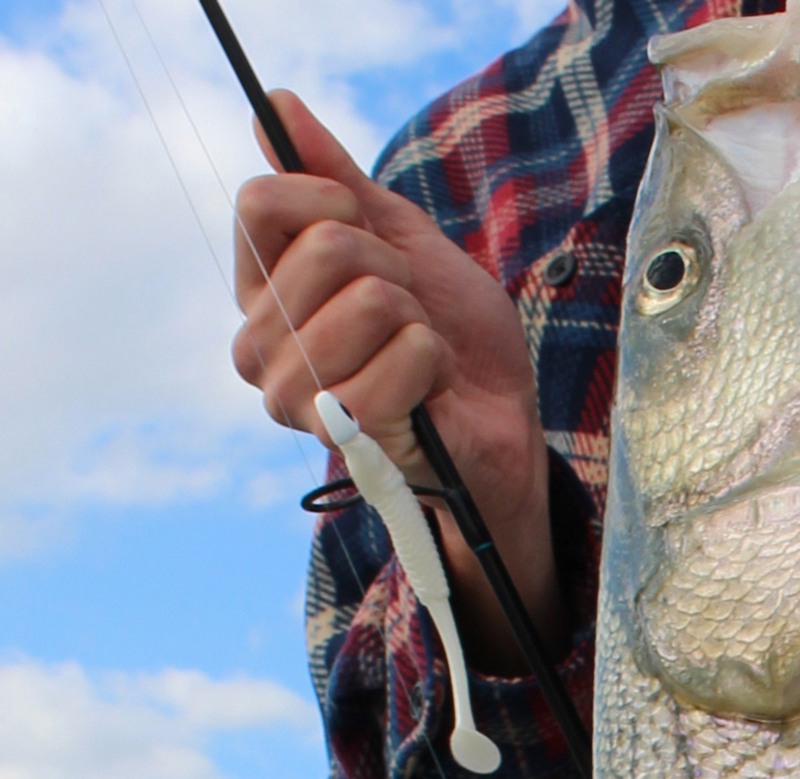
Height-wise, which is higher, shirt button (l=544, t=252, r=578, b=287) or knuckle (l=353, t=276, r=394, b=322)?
shirt button (l=544, t=252, r=578, b=287)

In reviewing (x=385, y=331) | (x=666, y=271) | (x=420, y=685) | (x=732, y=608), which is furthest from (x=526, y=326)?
(x=732, y=608)

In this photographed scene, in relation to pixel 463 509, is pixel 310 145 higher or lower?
higher

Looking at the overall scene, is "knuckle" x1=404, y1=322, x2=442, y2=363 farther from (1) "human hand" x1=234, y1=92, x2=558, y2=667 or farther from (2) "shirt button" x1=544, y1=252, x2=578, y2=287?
(2) "shirt button" x1=544, y1=252, x2=578, y2=287

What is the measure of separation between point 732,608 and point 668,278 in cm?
22

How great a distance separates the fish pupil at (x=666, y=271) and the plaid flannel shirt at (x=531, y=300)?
0.53 meters

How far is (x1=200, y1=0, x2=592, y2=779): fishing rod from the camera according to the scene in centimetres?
99

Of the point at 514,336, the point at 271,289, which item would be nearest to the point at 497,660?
the point at 514,336

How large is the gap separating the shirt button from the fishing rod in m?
0.48

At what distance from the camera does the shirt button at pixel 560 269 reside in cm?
145

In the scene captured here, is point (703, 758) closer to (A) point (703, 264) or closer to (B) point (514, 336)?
(A) point (703, 264)

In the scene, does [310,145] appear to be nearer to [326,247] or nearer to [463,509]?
[326,247]

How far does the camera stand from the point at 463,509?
3.28ft

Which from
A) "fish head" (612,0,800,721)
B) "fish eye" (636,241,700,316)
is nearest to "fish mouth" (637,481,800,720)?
"fish head" (612,0,800,721)

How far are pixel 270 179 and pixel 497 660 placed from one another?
0.60 m
